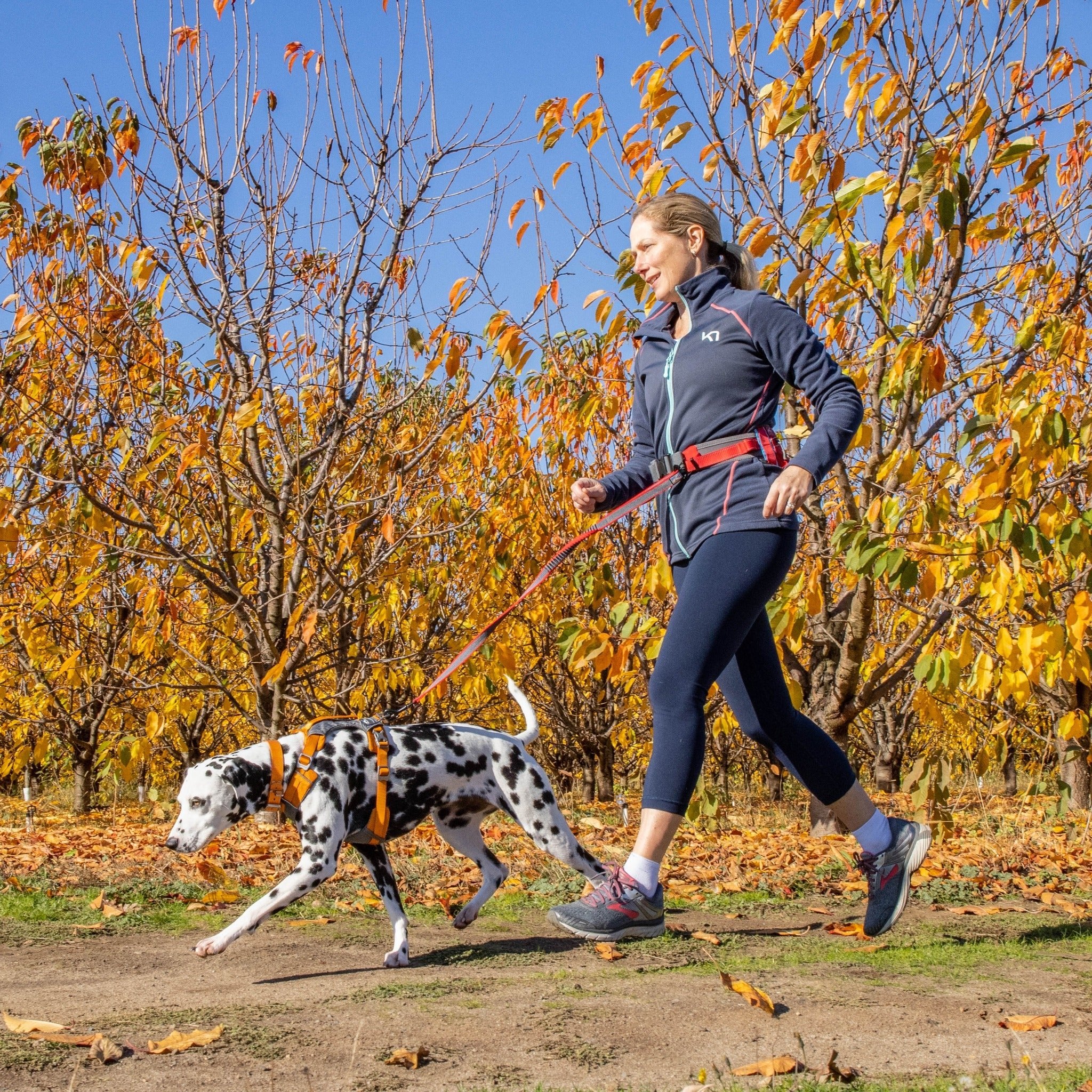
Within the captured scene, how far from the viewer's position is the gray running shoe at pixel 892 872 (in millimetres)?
3402

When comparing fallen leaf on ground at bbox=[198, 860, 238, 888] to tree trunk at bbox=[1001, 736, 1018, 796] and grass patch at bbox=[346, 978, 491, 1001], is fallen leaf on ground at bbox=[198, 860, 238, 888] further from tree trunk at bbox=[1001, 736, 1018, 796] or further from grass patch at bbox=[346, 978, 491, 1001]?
tree trunk at bbox=[1001, 736, 1018, 796]

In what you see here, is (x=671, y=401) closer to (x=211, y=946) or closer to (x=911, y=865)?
(x=911, y=865)

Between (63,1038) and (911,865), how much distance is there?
247cm

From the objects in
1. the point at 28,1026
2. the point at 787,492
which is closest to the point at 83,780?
the point at 28,1026

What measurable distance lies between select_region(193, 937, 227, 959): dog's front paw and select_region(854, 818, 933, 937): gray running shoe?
6.56ft

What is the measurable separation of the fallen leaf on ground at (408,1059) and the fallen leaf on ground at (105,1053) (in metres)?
0.59

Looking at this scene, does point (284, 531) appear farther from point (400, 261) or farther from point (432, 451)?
point (400, 261)

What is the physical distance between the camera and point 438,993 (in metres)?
2.93

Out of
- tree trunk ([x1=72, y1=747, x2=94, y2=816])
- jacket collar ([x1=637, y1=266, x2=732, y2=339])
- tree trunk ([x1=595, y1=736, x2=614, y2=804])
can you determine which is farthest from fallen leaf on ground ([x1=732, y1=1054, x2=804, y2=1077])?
tree trunk ([x1=72, y1=747, x2=94, y2=816])

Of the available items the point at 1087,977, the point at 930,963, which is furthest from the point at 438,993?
the point at 1087,977

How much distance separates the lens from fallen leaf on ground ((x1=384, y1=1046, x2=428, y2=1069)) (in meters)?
2.32

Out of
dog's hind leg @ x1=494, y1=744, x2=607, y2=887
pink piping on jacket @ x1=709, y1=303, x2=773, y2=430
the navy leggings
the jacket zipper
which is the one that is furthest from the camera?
dog's hind leg @ x1=494, y1=744, x2=607, y2=887

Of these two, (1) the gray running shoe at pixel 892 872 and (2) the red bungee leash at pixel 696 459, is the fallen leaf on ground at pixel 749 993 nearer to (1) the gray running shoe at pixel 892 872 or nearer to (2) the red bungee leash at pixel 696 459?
(1) the gray running shoe at pixel 892 872

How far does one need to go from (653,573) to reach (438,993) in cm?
238
